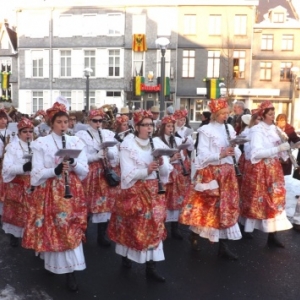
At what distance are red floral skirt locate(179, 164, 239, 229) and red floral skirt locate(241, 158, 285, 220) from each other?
60cm

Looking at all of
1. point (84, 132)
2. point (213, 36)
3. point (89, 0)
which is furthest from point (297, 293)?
point (89, 0)

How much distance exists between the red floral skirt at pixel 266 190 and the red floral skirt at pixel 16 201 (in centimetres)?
312

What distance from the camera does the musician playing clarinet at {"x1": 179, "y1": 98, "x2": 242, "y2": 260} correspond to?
17.6ft

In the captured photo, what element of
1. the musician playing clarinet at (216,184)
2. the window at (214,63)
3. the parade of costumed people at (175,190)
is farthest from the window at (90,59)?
the musician playing clarinet at (216,184)

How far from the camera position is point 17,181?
5.97 meters

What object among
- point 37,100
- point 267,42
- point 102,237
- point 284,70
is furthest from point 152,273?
point 37,100

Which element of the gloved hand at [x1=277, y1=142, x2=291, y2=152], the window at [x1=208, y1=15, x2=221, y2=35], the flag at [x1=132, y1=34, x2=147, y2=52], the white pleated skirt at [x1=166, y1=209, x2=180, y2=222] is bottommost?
the white pleated skirt at [x1=166, y1=209, x2=180, y2=222]

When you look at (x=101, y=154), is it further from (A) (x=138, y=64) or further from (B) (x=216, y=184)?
(A) (x=138, y=64)

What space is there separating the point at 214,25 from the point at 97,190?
2771 centimetres

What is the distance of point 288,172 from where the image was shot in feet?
26.2

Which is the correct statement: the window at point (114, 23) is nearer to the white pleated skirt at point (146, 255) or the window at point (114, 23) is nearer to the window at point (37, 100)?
the window at point (37, 100)

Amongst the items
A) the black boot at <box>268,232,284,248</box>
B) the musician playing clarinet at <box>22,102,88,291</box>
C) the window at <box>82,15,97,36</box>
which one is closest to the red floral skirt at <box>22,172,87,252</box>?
the musician playing clarinet at <box>22,102,88,291</box>

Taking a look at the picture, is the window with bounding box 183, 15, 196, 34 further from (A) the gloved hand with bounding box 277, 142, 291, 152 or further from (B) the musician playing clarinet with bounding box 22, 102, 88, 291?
(B) the musician playing clarinet with bounding box 22, 102, 88, 291

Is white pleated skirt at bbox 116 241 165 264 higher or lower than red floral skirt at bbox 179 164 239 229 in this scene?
lower
